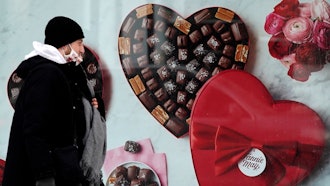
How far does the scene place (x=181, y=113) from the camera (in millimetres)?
2688

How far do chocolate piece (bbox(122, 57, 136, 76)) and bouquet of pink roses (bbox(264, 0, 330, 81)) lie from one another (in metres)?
0.68

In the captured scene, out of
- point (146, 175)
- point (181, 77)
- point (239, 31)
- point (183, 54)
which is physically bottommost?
→ point (146, 175)

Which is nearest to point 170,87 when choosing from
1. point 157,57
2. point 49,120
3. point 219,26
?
point 157,57

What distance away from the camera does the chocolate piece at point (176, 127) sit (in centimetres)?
269

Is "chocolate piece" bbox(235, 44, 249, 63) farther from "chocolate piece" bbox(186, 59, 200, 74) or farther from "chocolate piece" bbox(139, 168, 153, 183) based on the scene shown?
"chocolate piece" bbox(139, 168, 153, 183)

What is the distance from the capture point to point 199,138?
2.63 m

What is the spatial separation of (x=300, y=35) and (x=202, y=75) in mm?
499

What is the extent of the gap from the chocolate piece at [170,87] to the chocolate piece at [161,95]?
0.02 meters

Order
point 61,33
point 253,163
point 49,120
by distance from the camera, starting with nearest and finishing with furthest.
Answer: point 49,120, point 61,33, point 253,163

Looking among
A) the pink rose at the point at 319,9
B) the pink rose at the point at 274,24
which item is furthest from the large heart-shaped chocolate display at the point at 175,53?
the pink rose at the point at 319,9

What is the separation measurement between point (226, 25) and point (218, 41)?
0.28ft

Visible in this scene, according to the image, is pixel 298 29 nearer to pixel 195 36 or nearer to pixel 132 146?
pixel 195 36

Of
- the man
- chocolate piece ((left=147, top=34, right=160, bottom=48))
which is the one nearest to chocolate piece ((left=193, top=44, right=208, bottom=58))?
chocolate piece ((left=147, top=34, right=160, bottom=48))

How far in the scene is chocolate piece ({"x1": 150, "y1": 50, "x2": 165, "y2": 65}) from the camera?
273cm
